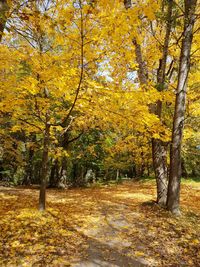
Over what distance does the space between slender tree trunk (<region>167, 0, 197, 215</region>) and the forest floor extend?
22.0 inches

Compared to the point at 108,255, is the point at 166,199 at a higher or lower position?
higher

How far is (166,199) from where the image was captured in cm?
747

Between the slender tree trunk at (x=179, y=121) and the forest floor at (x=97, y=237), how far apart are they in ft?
1.84

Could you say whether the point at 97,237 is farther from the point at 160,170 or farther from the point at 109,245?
the point at 160,170

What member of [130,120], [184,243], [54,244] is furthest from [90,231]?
[130,120]

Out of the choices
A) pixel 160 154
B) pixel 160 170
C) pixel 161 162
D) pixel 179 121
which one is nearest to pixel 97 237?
pixel 160 170

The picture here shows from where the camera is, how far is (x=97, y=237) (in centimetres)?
530

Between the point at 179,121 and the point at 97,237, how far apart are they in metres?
4.08

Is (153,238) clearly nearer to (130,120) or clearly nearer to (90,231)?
(90,231)

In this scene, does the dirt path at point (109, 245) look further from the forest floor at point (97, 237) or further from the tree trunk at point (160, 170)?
the tree trunk at point (160, 170)

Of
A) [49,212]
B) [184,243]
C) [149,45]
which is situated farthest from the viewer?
[149,45]

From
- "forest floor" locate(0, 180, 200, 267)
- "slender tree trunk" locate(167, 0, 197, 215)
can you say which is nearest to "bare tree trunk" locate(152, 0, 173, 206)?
"forest floor" locate(0, 180, 200, 267)

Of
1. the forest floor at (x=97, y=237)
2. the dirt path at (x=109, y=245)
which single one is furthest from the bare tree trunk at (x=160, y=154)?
the dirt path at (x=109, y=245)

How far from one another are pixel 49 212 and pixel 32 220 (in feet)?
2.81
